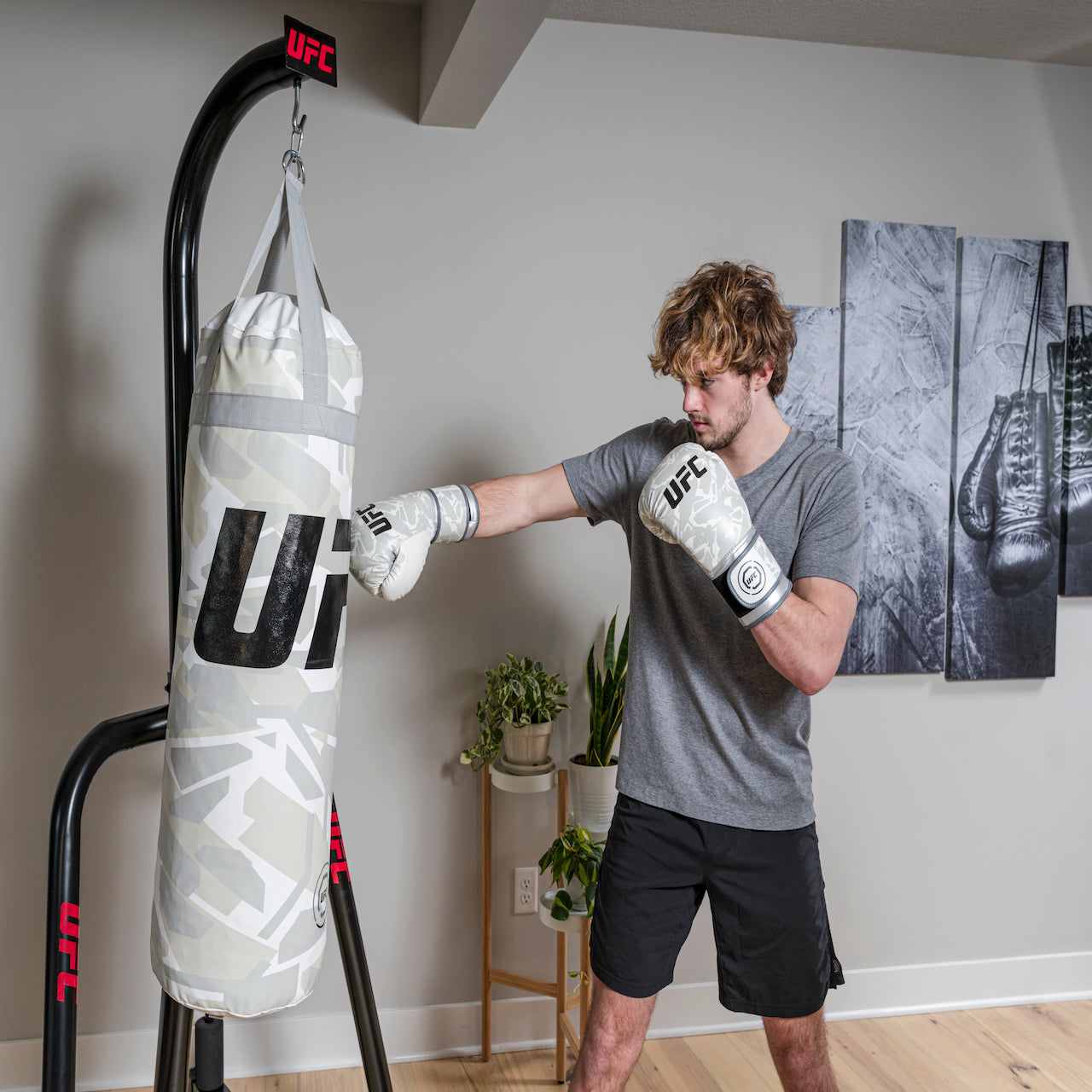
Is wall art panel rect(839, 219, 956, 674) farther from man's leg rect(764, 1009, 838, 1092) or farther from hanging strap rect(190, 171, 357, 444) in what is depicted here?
hanging strap rect(190, 171, 357, 444)

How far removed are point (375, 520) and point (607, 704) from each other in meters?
0.92

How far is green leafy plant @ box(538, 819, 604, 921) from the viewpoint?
215 centimetres

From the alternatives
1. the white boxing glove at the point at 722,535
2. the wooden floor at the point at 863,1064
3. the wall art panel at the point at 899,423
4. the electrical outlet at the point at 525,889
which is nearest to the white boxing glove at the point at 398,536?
the white boxing glove at the point at 722,535

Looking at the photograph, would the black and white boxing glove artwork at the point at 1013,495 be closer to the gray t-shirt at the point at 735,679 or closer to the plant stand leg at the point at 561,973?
the gray t-shirt at the point at 735,679

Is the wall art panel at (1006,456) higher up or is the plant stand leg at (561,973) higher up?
the wall art panel at (1006,456)

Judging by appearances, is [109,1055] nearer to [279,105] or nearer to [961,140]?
[279,105]

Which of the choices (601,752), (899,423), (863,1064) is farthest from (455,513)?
(863,1064)

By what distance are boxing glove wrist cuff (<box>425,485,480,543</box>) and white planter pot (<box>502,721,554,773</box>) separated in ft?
2.18

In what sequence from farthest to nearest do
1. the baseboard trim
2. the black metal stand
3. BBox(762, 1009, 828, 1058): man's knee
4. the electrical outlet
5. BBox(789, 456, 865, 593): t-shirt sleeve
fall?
the electrical outlet
the baseboard trim
BBox(762, 1009, 828, 1058): man's knee
BBox(789, 456, 865, 593): t-shirt sleeve
the black metal stand

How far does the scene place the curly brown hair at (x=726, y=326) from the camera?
5.65 feet

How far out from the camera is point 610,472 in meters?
1.95

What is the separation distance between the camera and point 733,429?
1.78 metres

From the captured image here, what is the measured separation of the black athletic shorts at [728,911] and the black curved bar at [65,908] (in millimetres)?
917

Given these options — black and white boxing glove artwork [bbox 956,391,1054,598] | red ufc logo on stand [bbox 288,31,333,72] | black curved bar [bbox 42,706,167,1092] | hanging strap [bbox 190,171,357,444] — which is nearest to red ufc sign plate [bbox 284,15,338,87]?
red ufc logo on stand [bbox 288,31,333,72]
